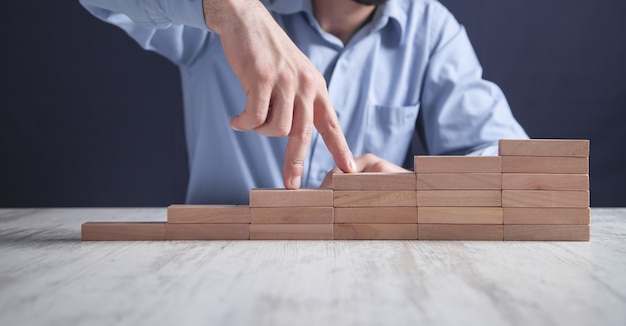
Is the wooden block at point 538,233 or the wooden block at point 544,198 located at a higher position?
the wooden block at point 544,198

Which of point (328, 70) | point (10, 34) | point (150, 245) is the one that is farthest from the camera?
point (10, 34)

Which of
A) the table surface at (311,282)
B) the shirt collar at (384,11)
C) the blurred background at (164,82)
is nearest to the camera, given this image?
the table surface at (311,282)

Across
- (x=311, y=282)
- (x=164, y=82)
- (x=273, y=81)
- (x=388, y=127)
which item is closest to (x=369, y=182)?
(x=273, y=81)

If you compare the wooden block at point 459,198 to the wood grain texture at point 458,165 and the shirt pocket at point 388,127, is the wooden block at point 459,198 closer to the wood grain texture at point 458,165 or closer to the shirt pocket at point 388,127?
the wood grain texture at point 458,165

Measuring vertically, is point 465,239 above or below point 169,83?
below

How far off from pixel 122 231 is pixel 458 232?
644 millimetres

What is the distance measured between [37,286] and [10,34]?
2402 mm

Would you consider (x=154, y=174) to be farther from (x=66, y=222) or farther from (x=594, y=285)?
(x=594, y=285)

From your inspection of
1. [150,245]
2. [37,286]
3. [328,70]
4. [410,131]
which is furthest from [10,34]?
[37,286]

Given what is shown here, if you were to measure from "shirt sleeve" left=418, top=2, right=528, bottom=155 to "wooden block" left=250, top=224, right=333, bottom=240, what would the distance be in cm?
83

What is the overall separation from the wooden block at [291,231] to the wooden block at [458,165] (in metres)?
0.21

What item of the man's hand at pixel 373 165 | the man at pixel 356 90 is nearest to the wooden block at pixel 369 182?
the man's hand at pixel 373 165

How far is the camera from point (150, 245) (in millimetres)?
1130

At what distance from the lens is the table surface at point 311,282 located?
2.18ft
